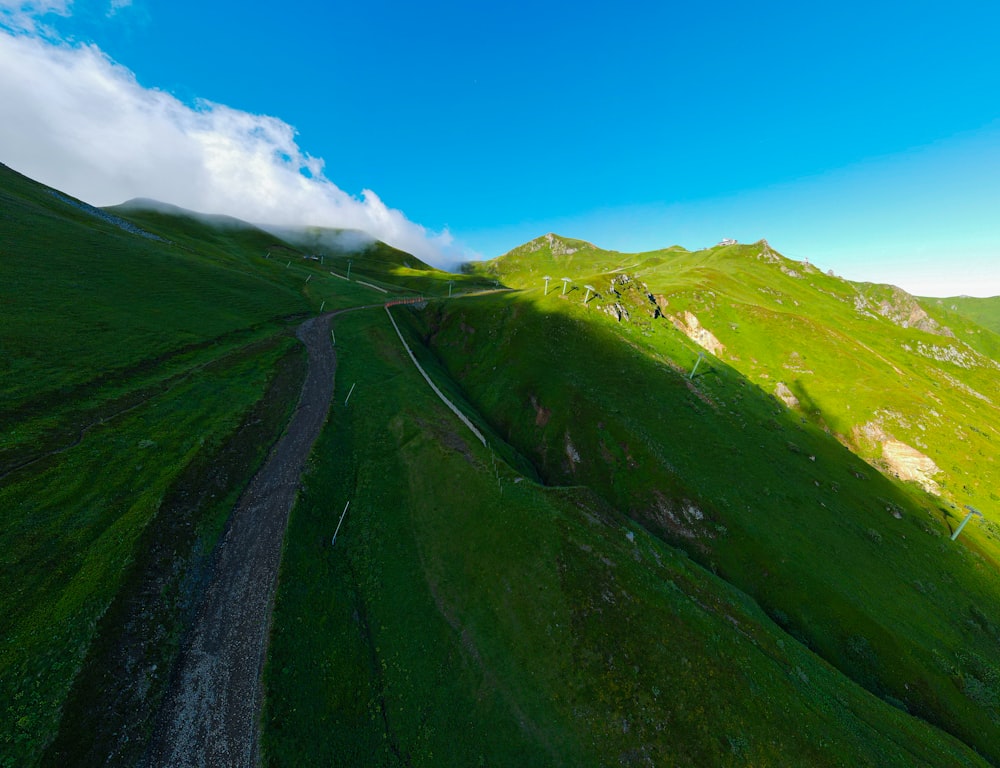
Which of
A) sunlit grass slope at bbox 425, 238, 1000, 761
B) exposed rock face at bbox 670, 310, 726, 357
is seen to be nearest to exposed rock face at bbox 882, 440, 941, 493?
sunlit grass slope at bbox 425, 238, 1000, 761

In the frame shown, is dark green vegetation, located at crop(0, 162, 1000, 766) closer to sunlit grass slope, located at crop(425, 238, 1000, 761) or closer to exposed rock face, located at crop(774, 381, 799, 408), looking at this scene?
sunlit grass slope, located at crop(425, 238, 1000, 761)

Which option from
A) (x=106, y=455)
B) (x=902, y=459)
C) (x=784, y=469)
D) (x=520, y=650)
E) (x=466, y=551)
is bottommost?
(x=902, y=459)

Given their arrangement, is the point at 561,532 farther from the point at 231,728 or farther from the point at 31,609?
the point at 31,609

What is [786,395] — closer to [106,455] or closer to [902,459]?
[902,459]

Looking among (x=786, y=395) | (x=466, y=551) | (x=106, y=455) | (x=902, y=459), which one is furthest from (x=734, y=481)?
(x=902, y=459)

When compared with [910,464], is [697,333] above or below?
above

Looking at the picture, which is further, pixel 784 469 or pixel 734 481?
pixel 784 469
